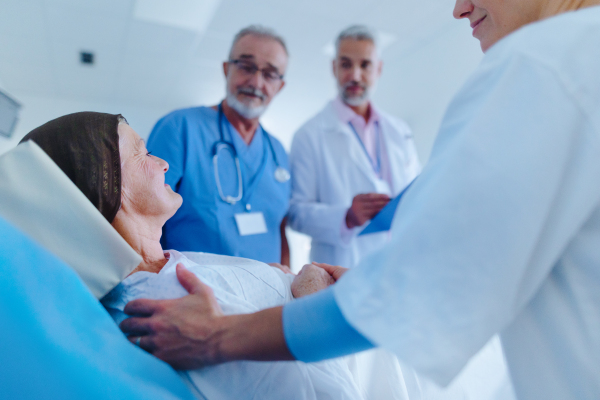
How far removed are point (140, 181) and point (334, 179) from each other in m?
1.22

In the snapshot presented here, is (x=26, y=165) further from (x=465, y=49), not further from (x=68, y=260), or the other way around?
(x=465, y=49)

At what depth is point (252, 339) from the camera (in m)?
0.54

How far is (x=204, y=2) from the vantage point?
305 centimetres

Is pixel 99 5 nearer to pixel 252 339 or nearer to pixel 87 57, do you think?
pixel 87 57

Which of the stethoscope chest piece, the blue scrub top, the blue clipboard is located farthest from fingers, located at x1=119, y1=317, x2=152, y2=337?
the stethoscope chest piece

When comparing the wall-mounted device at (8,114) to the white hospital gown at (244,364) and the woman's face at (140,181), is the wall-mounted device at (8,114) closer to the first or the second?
the woman's face at (140,181)

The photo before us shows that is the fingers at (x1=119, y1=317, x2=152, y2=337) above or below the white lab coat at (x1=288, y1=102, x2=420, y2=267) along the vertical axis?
above

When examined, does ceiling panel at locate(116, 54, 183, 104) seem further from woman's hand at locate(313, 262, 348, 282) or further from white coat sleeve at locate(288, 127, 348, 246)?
woman's hand at locate(313, 262, 348, 282)

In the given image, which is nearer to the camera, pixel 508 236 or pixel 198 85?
pixel 508 236

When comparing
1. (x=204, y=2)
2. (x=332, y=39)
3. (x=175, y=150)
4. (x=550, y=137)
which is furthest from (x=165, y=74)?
(x=550, y=137)

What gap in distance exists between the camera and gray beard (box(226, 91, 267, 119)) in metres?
1.74

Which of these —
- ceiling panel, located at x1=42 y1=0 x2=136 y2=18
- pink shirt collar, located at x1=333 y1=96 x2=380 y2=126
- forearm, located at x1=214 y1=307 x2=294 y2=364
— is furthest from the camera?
ceiling panel, located at x1=42 y1=0 x2=136 y2=18

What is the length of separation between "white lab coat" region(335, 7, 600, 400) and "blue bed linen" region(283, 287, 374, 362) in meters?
0.04

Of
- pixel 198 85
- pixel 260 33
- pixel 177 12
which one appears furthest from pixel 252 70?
pixel 198 85
